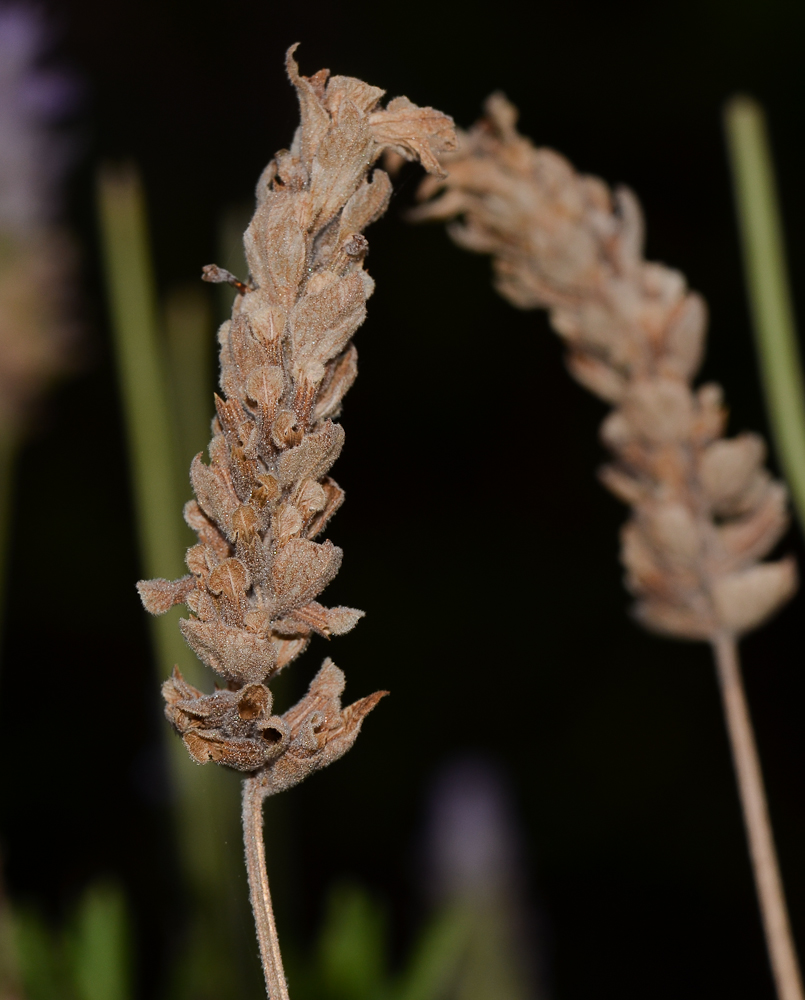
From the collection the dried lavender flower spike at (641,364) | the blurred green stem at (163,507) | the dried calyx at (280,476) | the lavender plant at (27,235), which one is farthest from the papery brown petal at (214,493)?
the lavender plant at (27,235)

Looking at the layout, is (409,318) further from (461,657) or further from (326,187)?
(326,187)

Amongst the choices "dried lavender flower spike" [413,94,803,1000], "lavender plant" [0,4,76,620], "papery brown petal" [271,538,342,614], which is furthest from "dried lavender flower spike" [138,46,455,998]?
"lavender plant" [0,4,76,620]

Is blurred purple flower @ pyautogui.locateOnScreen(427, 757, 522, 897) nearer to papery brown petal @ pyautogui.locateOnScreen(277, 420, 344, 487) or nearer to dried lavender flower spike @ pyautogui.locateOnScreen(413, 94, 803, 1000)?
dried lavender flower spike @ pyautogui.locateOnScreen(413, 94, 803, 1000)

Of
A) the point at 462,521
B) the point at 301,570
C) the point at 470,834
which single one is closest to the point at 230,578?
the point at 301,570

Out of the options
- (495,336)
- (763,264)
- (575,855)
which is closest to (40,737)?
(575,855)

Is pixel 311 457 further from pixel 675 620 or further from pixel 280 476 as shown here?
pixel 675 620

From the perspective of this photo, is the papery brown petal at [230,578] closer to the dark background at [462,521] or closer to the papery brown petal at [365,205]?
the papery brown petal at [365,205]
